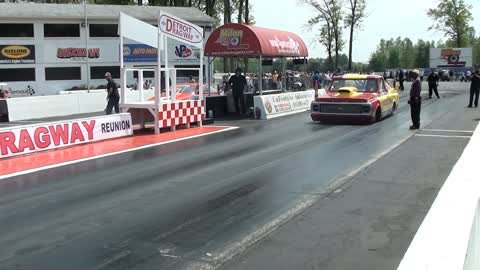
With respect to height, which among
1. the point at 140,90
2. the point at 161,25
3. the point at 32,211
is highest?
the point at 161,25

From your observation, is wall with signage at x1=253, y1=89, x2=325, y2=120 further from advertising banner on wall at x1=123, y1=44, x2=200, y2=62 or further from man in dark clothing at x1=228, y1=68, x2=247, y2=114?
advertising banner on wall at x1=123, y1=44, x2=200, y2=62

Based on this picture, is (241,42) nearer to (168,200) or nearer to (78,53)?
(168,200)

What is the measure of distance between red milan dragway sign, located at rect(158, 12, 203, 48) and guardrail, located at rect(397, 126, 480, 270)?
45.4 ft

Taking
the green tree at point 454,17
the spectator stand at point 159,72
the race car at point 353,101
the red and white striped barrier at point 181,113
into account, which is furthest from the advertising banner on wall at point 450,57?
the spectator stand at point 159,72

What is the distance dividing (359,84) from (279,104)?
165 inches

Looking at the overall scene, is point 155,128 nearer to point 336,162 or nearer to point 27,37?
point 336,162

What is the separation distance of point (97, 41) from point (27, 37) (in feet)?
16.4

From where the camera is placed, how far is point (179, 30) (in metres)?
17.6

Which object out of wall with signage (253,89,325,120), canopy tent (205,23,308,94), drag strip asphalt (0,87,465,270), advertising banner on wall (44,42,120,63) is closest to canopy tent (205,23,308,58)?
canopy tent (205,23,308,94)

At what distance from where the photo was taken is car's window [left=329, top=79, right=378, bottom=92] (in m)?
18.8

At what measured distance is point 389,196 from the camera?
25.7 feet

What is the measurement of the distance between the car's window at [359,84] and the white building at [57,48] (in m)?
23.8

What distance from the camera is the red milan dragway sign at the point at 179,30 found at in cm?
1688

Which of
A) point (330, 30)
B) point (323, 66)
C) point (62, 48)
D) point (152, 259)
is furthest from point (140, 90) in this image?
point (323, 66)
